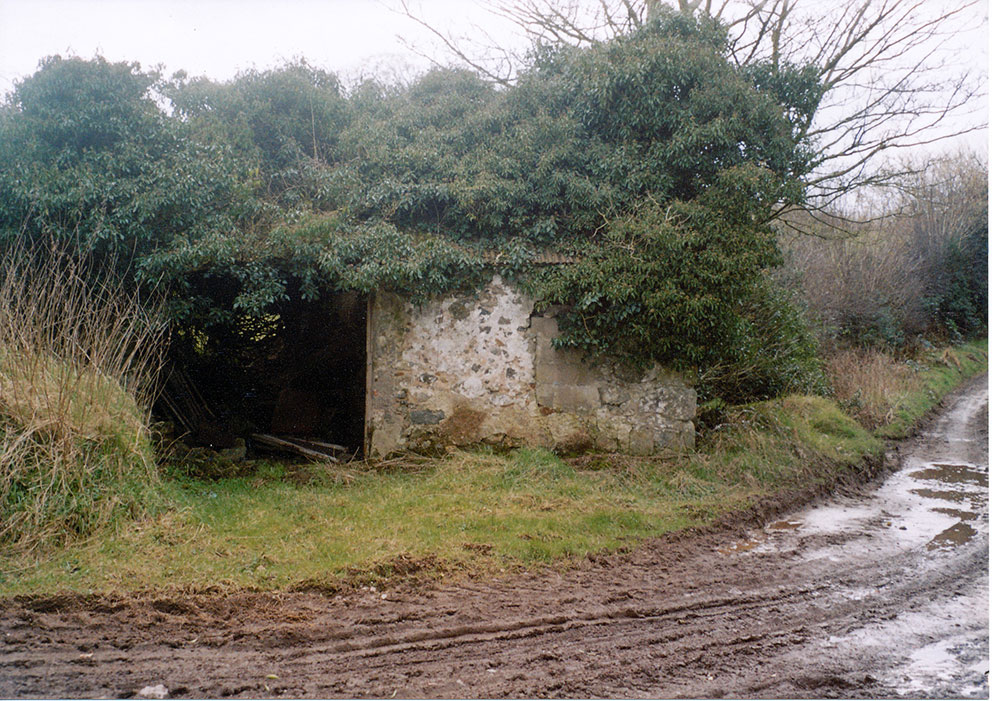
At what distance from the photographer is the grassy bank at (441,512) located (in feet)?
17.1

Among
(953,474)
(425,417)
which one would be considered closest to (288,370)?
(425,417)

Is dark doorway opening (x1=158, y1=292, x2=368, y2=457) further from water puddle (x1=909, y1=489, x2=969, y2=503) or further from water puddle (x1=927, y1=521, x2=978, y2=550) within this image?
water puddle (x1=909, y1=489, x2=969, y2=503)

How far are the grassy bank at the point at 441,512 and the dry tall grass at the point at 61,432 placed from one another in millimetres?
274

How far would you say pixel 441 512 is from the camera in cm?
681

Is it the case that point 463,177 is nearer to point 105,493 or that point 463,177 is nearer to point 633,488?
point 633,488

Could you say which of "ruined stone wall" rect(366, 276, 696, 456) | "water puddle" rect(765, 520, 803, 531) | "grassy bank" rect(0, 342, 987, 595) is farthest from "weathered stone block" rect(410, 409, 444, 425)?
"water puddle" rect(765, 520, 803, 531)

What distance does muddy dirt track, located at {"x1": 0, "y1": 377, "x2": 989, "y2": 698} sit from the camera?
12.3 feet

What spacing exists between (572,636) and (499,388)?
4936 mm

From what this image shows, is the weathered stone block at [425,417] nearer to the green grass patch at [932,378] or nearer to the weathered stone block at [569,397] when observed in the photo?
the weathered stone block at [569,397]

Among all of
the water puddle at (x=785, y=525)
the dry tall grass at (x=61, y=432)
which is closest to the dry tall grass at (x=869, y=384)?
the water puddle at (x=785, y=525)

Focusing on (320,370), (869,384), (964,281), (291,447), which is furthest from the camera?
(964,281)

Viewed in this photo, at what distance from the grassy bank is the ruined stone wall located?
438 millimetres

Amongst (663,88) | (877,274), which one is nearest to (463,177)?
(663,88)

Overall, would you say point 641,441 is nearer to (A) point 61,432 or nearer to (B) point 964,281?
(A) point 61,432
